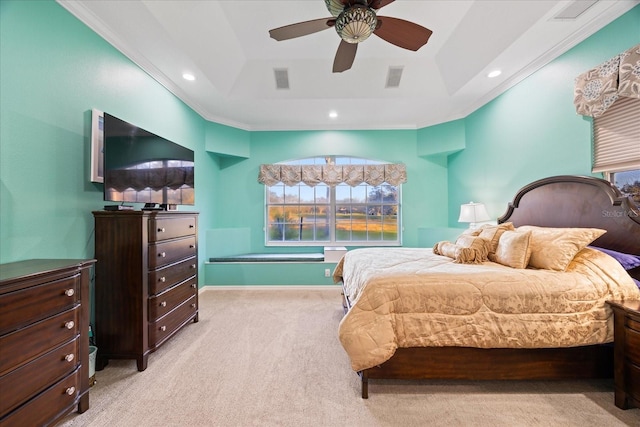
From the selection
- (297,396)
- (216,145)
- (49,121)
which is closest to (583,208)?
(297,396)

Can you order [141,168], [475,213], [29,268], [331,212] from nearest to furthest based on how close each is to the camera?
[29,268] < [141,168] < [475,213] < [331,212]

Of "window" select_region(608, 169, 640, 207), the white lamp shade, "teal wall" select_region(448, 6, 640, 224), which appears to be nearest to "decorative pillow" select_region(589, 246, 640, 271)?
"window" select_region(608, 169, 640, 207)

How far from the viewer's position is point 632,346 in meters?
1.58

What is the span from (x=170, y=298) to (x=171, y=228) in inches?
25.7

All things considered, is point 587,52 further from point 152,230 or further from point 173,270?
point 173,270

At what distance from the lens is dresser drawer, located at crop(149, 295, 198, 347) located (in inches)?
86.3

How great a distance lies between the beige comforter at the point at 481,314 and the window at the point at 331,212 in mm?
3221

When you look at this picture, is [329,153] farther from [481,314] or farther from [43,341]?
[43,341]

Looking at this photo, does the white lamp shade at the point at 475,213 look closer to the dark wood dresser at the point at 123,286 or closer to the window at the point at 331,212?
the window at the point at 331,212

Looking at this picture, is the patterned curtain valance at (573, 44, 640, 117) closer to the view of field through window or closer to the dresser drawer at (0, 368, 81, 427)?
the view of field through window

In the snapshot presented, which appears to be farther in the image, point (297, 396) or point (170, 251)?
point (170, 251)

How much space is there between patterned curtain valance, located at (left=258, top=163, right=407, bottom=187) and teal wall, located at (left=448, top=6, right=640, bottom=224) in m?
1.55

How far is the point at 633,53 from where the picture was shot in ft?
6.27

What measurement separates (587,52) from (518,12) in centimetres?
73
